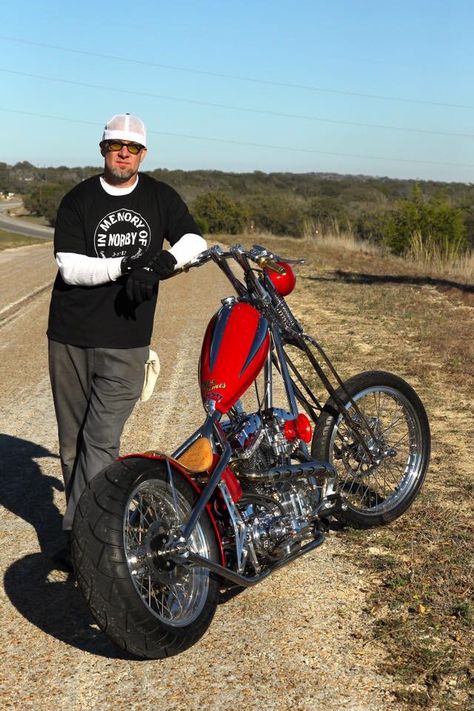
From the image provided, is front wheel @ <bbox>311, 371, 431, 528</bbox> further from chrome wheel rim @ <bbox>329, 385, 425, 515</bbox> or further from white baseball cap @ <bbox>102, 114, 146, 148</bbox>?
white baseball cap @ <bbox>102, 114, 146, 148</bbox>

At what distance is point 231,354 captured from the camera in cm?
386

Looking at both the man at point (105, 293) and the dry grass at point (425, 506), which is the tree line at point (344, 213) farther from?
the man at point (105, 293)

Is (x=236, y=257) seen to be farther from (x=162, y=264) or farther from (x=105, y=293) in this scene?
(x=105, y=293)

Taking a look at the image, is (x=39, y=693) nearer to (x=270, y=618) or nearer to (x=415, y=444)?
(x=270, y=618)

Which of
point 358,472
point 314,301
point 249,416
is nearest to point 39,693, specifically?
point 249,416

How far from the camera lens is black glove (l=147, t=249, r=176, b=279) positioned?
3.80 meters

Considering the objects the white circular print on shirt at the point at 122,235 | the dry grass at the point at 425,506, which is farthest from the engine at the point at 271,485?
the white circular print on shirt at the point at 122,235

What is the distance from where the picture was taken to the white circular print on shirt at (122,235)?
4102 mm

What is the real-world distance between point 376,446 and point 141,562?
1.93 metres

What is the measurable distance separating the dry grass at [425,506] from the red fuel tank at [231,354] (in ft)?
3.70

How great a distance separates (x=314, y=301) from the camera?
15.0m

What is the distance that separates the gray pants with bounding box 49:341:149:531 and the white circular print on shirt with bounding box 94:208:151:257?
44 cm

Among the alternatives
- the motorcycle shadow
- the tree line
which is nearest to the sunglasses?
the motorcycle shadow

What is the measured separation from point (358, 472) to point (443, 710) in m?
1.86
